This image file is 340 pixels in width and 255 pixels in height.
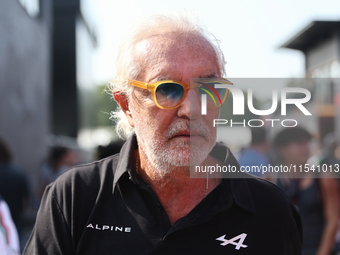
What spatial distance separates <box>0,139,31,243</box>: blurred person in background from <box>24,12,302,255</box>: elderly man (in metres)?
3.49

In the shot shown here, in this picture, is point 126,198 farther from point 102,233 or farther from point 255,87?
point 255,87

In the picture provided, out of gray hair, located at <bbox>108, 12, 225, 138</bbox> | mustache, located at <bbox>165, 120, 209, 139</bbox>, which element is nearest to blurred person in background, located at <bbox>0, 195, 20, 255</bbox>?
gray hair, located at <bbox>108, 12, 225, 138</bbox>

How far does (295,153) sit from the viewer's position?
3287mm

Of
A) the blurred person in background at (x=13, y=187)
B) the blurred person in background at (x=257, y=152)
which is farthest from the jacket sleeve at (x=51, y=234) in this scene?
the blurred person in background at (x=13, y=187)

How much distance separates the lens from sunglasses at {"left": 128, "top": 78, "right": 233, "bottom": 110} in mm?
1741

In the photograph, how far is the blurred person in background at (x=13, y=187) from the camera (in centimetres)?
488

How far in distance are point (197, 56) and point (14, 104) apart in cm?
961

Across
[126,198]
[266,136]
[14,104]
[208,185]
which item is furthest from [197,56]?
[14,104]

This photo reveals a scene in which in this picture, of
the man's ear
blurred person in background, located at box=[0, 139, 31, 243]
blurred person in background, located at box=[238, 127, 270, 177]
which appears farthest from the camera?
blurred person in background, located at box=[0, 139, 31, 243]

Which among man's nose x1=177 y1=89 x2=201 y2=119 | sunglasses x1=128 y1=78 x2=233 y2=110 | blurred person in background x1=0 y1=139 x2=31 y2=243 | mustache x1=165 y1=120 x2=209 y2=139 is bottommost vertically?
blurred person in background x1=0 y1=139 x2=31 y2=243

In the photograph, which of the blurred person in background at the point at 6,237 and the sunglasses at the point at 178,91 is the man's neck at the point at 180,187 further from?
the blurred person in background at the point at 6,237

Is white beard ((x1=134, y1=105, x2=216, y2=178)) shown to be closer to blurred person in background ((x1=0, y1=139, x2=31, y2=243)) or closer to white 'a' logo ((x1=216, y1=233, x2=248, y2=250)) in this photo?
white 'a' logo ((x1=216, y1=233, x2=248, y2=250))

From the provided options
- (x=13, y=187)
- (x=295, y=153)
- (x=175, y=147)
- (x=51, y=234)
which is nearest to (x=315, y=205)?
(x=295, y=153)

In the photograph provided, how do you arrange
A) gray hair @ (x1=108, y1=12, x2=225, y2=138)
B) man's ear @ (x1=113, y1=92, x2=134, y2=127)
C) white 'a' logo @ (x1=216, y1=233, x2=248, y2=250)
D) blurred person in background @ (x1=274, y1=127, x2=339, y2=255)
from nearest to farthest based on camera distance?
white 'a' logo @ (x1=216, y1=233, x2=248, y2=250) < gray hair @ (x1=108, y1=12, x2=225, y2=138) < man's ear @ (x1=113, y1=92, x2=134, y2=127) < blurred person in background @ (x1=274, y1=127, x2=339, y2=255)
